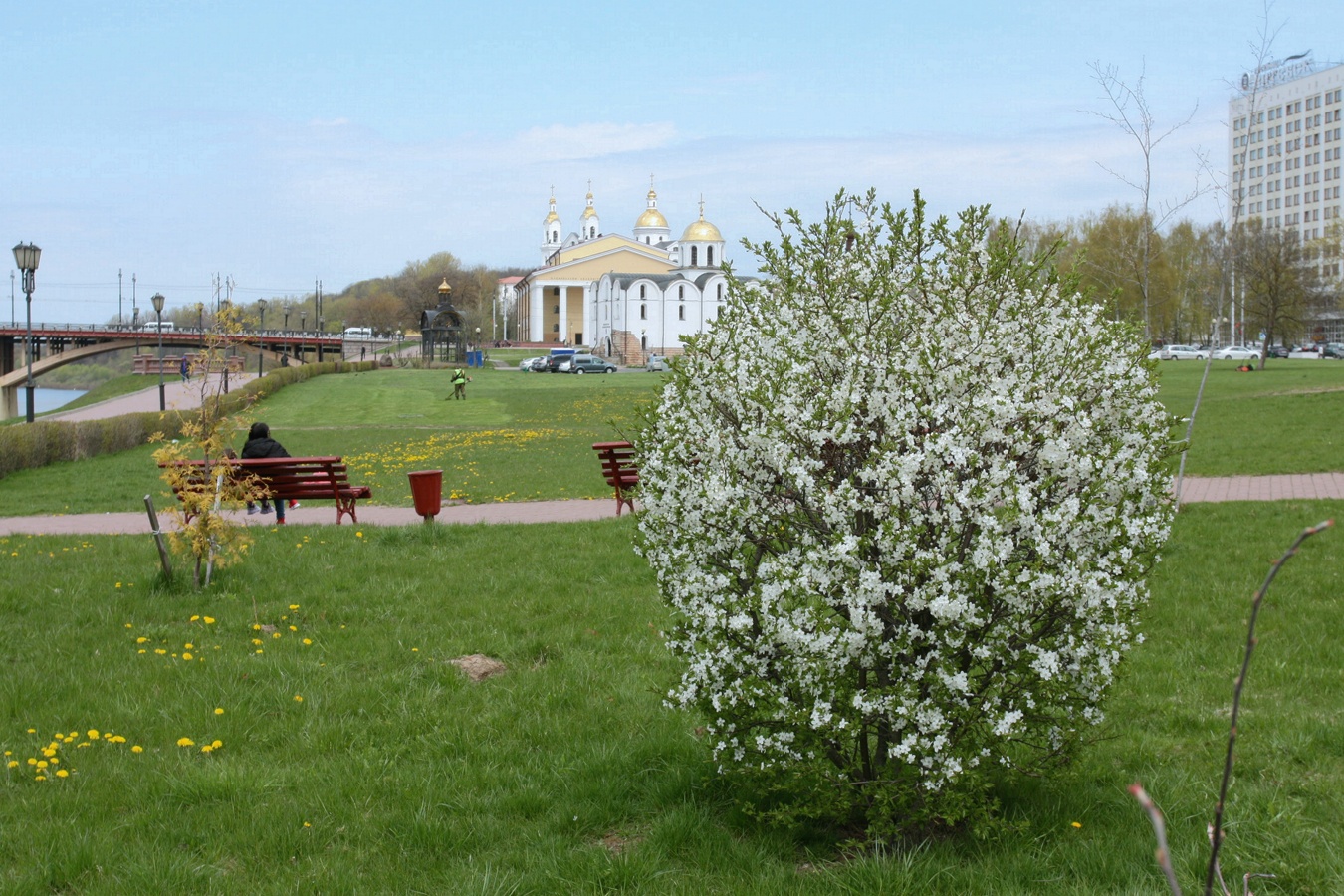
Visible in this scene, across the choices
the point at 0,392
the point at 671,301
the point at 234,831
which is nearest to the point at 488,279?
the point at 671,301

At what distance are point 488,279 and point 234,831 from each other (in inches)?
6146

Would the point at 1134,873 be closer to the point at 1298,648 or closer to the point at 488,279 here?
the point at 1298,648

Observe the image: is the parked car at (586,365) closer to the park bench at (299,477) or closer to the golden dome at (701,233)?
the golden dome at (701,233)

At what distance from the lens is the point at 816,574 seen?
351cm

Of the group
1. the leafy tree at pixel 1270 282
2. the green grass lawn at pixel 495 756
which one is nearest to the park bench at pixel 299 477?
the green grass lawn at pixel 495 756

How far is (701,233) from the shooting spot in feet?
317

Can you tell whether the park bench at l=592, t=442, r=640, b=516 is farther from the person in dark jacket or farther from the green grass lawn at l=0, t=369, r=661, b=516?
the person in dark jacket

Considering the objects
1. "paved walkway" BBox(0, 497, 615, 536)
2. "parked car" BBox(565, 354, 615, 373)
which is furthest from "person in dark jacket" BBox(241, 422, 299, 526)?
"parked car" BBox(565, 354, 615, 373)

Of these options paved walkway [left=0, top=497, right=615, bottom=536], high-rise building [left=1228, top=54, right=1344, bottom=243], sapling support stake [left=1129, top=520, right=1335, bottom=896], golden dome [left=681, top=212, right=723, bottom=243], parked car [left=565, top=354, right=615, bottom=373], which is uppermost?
high-rise building [left=1228, top=54, right=1344, bottom=243]

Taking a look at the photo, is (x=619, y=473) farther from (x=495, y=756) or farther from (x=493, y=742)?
(x=495, y=756)

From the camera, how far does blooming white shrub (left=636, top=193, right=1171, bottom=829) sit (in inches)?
138

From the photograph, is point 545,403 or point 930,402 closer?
point 930,402

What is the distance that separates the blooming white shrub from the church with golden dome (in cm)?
6875

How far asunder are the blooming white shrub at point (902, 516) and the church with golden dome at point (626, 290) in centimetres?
6875
